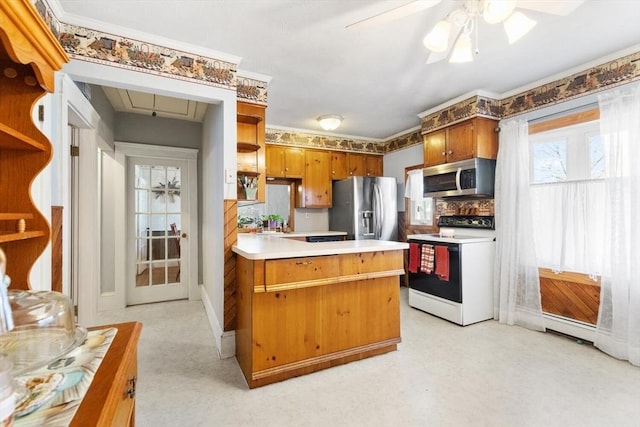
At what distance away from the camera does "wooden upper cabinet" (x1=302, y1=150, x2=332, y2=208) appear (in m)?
4.76

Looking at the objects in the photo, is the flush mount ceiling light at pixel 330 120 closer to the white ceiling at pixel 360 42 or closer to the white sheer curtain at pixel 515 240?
the white ceiling at pixel 360 42

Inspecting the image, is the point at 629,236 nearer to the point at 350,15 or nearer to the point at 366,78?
the point at 366,78

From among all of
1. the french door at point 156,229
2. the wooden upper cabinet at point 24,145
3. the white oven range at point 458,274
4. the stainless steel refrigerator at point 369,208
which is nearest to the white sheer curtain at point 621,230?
the white oven range at point 458,274

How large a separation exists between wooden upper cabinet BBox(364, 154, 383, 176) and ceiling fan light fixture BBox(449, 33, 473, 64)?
11.2 feet

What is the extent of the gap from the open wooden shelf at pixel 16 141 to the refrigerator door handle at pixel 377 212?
3.97 metres

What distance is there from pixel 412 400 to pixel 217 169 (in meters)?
2.41

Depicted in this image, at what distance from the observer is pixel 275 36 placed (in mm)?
2164

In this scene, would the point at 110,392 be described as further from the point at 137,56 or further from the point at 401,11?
the point at 137,56

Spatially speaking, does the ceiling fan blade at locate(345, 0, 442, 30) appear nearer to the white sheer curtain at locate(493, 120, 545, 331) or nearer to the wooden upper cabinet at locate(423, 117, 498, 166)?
Result: the wooden upper cabinet at locate(423, 117, 498, 166)

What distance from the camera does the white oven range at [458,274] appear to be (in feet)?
10.1

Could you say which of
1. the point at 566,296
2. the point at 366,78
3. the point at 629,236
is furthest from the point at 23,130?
the point at 566,296

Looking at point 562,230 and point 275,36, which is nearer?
point 275,36

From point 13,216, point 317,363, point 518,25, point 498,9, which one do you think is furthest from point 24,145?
point 518,25

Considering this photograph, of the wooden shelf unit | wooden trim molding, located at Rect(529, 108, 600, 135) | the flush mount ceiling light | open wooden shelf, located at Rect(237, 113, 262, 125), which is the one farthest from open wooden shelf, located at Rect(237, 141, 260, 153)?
wooden trim molding, located at Rect(529, 108, 600, 135)
